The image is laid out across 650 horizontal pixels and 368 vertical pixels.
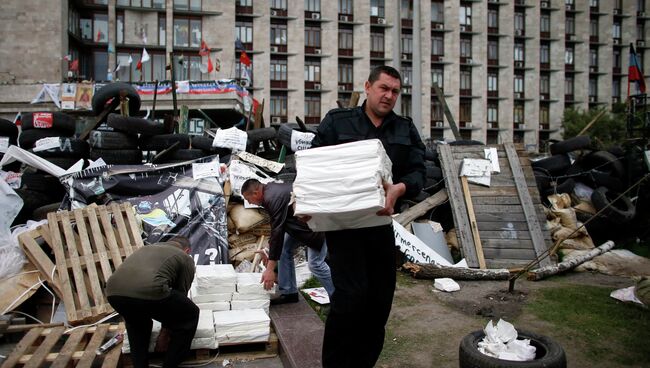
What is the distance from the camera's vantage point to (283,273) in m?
4.84

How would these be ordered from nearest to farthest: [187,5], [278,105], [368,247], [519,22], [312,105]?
[368,247]
[187,5]
[278,105]
[312,105]
[519,22]

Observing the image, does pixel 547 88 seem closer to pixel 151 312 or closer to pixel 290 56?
pixel 290 56

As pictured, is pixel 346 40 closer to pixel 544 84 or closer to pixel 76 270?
pixel 544 84

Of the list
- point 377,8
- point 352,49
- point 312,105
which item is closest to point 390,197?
point 312,105

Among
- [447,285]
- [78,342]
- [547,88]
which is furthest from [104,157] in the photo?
[547,88]

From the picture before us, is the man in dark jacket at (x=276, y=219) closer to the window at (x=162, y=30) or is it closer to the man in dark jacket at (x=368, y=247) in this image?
the man in dark jacket at (x=368, y=247)

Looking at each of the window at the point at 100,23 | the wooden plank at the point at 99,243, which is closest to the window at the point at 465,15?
the window at the point at 100,23

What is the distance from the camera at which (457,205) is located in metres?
7.43

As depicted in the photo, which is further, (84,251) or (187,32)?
(187,32)

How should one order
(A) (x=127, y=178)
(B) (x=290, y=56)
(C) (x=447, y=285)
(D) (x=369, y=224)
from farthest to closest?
(B) (x=290, y=56)
(A) (x=127, y=178)
(C) (x=447, y=285)
(D) (x=369, y=224)

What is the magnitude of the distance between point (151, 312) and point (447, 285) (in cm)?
375

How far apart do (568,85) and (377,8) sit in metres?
21.1

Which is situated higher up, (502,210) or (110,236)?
(502,210)

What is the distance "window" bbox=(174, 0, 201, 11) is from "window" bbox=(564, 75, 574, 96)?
35.4 m
